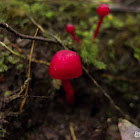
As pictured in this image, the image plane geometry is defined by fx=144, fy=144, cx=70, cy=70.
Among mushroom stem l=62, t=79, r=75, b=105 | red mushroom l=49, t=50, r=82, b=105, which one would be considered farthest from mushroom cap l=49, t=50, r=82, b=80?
mushroom stem l=62, t=79, r=75, b=105

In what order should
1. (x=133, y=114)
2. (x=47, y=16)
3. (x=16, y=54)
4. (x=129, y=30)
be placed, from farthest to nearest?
(x=129, y=30) → (x=47, y=16) → (x=133, y=114) → (x=16, y=54)

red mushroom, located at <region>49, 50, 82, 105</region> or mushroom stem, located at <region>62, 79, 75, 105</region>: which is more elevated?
red mushroom, located at <region>49, 50, 82, 105</region>

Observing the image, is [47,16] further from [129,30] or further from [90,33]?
[129,30]

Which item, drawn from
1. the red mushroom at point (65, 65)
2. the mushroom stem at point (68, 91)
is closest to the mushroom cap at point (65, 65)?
the red mushroom at point (65, 65)

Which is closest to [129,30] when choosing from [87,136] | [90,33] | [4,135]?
[90,33]

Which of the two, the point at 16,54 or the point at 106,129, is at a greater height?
the point at 16,54

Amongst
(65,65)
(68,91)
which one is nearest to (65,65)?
(65,65)

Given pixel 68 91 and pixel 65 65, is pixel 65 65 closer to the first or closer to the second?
pixel 65 65

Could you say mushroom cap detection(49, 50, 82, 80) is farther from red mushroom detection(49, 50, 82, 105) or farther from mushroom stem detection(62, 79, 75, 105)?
mushroom stem detection(62, 79, 75, 105)
